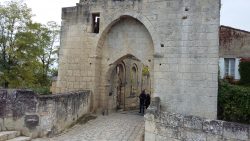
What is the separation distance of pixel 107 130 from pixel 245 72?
741 cm

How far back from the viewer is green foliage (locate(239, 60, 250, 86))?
1373cm

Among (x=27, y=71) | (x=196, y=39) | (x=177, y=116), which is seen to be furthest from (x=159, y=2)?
(x=27, y=71)

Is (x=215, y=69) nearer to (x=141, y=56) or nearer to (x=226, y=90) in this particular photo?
(x=226, y=90)

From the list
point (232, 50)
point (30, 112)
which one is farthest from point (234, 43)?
point (30, 112)

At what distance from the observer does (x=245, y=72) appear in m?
13.8

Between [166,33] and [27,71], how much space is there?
12.2 metres

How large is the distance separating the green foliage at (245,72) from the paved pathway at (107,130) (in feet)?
17.2

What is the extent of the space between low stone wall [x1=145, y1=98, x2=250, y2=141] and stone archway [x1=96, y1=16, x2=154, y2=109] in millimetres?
5555

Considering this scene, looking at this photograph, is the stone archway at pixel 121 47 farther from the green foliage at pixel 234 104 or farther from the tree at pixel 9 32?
the tree at pixel 9 32

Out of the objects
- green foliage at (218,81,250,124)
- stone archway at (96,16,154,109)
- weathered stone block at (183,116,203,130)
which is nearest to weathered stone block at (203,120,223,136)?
weathered stone block at (183,116,203,130)

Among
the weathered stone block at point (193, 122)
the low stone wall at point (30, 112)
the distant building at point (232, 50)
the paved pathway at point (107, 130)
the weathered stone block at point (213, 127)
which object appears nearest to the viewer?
the weathered stone block at point (213, 127)

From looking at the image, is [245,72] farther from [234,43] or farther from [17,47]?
[17,47]

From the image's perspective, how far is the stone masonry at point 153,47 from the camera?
36.3 feet

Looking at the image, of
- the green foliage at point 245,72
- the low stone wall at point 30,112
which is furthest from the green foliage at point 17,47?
the green foliage at point 245,72
